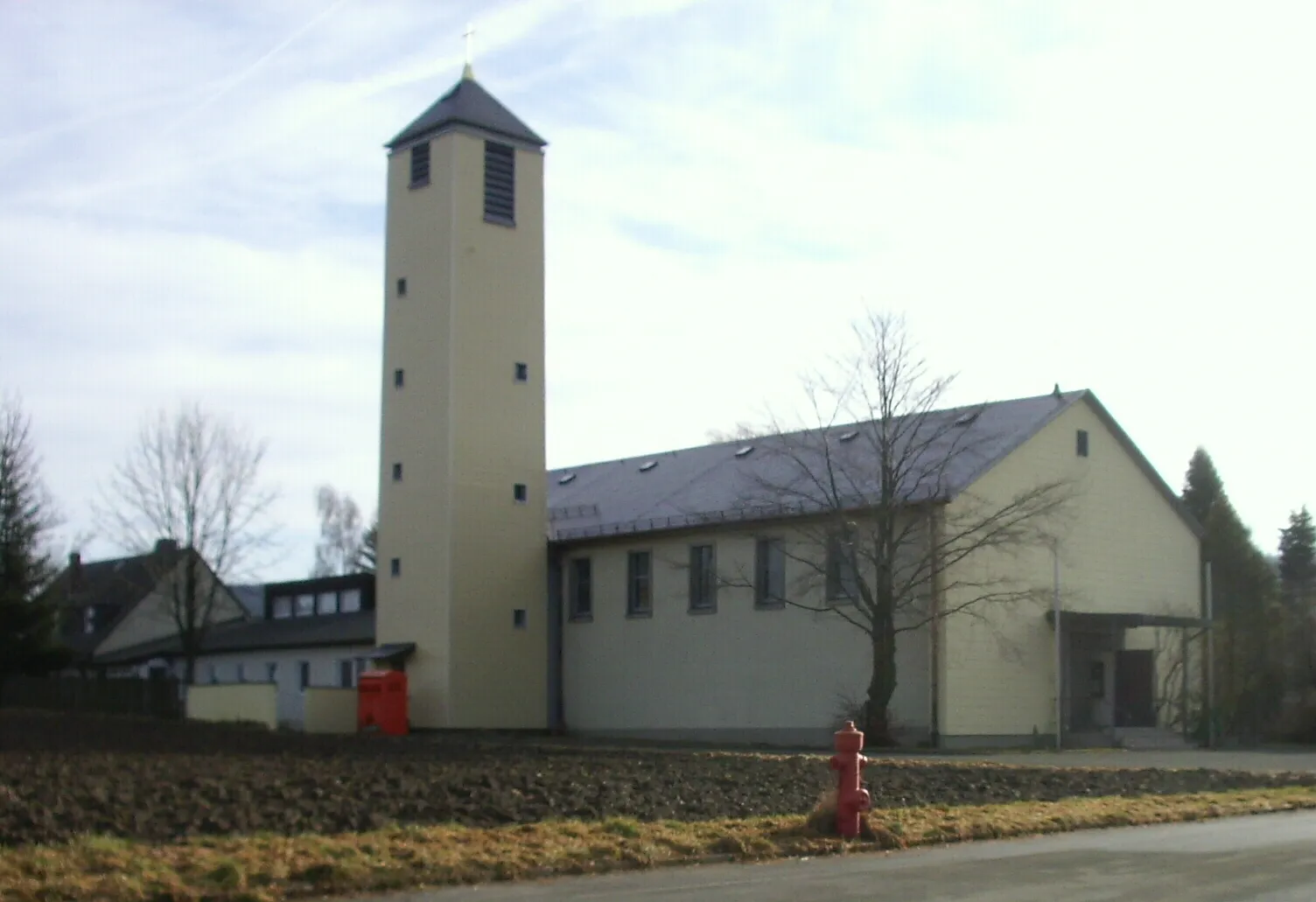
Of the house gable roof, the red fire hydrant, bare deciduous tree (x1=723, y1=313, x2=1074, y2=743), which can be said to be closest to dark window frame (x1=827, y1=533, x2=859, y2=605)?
bare deciduous tree (x1=723, y1=313, x2=1074, y2=743)

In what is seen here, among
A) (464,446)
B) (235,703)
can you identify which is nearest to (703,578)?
(464,446)

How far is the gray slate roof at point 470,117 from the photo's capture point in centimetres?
4262

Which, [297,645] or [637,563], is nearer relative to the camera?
[637,563]

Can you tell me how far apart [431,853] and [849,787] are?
3.92 metres

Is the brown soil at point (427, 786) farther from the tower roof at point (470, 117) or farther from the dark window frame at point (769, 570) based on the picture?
the tower roof at point (470, 117)

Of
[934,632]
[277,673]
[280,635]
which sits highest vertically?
[934,632]

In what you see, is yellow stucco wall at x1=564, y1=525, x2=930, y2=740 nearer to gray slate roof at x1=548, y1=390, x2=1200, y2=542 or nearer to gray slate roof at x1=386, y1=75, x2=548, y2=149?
gray slate roof at x1=548, y1=390, x2=1200, y2=542

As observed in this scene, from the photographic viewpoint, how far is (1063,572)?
37031 mm

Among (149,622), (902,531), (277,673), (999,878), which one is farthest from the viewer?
(149,622)

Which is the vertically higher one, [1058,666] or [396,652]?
[396,652]

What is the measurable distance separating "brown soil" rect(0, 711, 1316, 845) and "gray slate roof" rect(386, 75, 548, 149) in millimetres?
20322

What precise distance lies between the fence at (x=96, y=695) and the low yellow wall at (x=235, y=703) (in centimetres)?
268

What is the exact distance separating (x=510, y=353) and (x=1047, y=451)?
13917mm

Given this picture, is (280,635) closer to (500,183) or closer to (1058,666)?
(500,183)
